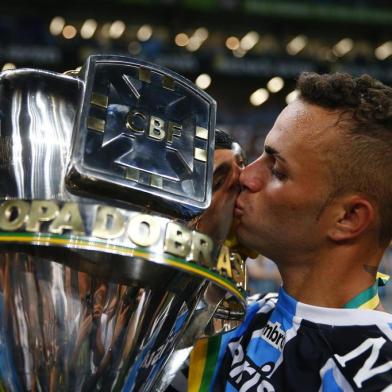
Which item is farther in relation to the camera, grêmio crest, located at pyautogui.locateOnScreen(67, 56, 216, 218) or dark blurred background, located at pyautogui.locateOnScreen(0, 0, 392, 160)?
dark blurred background, located at pyautogui.locateOnScreen(0, 0, 392, 160)

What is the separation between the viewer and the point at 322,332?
85cm

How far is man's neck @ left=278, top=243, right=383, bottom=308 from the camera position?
90 centimetres

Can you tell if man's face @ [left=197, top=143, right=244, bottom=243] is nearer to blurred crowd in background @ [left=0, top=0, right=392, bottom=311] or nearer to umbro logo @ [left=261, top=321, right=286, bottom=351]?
umbro logo @ [left=261, top=321, right=286, bottom=351]

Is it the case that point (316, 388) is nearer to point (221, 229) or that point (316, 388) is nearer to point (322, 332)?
point (322, 332)

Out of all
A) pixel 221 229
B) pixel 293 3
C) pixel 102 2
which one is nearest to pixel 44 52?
pixel 102 2

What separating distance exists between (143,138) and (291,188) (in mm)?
283

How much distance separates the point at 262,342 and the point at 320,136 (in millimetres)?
310

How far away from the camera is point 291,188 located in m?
0.88

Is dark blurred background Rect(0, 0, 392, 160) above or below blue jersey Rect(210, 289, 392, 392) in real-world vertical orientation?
below

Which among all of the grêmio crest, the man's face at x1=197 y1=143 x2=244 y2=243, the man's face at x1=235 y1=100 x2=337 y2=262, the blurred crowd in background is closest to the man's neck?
the man's face at x1=235 y1=100 x2=337 y2=262

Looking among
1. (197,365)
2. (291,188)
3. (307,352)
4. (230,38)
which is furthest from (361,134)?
(230,38)

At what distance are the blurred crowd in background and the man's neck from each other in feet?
27.8

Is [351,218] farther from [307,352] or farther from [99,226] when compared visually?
[99,226]

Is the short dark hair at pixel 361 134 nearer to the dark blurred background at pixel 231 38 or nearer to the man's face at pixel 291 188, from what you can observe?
the man's face at pixel 291 188
